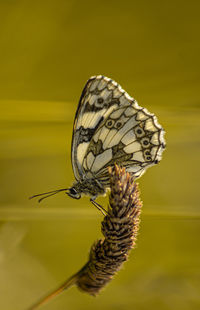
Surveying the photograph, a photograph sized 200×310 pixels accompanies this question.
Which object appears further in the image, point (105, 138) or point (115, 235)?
point (105, 138)

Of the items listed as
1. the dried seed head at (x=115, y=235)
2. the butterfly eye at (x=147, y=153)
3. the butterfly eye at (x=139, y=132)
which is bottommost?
the dried seed head at (x=115, y=235)

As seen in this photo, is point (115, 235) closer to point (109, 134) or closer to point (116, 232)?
point (116, 232)

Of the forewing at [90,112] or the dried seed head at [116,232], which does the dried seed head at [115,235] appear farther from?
the forewing at [90,112]

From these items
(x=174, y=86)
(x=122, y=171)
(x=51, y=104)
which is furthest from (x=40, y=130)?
(x=122, y=171)

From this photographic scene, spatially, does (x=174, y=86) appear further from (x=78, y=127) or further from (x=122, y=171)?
(x=122, y=171)

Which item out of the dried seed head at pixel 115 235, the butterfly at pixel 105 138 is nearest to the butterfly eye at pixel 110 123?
the butterfly at pixel 105 138

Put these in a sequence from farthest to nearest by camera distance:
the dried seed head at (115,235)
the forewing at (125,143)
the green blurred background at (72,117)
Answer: the green blurred background at (72,117), the forewing at (125,143), the dried seed head at (115,235)

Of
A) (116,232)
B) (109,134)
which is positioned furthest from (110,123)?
(116,232)
